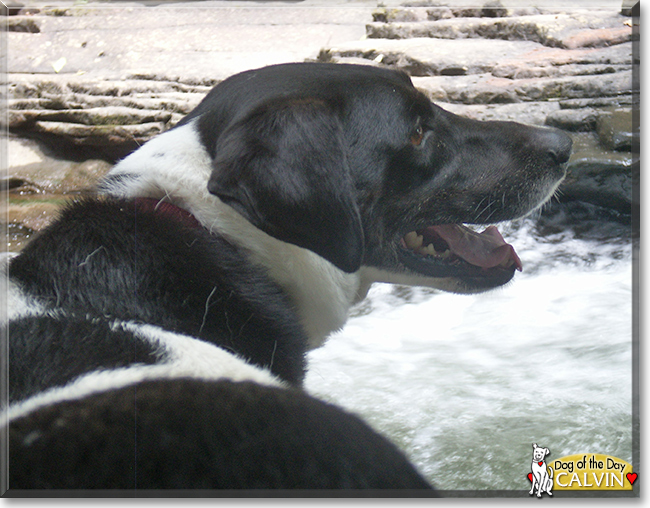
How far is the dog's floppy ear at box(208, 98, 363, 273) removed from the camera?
1027 millimetres

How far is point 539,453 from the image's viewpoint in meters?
1.38

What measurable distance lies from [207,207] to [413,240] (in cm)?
54

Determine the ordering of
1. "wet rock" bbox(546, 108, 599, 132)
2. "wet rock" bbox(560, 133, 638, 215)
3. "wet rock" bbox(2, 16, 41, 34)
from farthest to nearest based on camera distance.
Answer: "wet rock" bbox(546, 108, 599, 132) < "wet rock" bbox(560, 133, 638, 215) < "wet rock" bbox(2, 16, 41, 34)

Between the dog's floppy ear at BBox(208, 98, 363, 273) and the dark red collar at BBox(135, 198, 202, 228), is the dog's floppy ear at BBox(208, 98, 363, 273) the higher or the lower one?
the higher one

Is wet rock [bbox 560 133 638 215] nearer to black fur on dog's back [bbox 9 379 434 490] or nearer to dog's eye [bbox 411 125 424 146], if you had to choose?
dog's eye [bbox 411 125 424 146]

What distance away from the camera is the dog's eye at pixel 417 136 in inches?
53.4

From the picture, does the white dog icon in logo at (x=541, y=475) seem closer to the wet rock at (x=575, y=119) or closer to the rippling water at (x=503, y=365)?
the rippling water at (x=503, y=365)

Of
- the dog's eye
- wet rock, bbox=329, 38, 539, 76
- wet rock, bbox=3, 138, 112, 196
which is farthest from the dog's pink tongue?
wet rock, bbox=3, 138, 112, 196

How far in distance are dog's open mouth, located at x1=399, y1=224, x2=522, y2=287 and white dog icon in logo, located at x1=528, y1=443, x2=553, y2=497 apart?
0.44 metres

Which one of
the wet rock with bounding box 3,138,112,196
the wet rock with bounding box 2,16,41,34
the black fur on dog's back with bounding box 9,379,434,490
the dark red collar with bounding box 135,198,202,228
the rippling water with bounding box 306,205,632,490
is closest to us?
the black fur on dog's back with bounding box 9,379,434,490

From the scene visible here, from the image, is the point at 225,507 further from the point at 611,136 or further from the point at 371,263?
the point at 611,136

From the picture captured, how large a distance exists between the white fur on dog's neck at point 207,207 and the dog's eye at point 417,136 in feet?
1.12

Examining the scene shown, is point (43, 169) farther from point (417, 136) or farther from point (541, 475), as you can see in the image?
point (541, 475)

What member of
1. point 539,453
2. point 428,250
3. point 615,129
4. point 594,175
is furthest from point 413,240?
point 594,175
